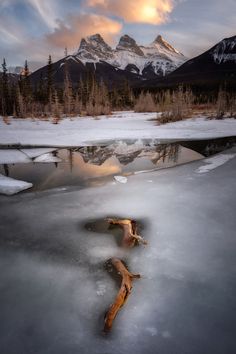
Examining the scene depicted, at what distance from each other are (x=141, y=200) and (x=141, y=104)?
23.4 m

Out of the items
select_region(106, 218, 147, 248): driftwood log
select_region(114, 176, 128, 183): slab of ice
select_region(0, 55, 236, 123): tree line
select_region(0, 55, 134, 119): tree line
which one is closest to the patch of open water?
select_region(114, 176, 128, 183): slab of ice

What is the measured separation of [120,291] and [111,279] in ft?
0.79

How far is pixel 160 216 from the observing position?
3.52m

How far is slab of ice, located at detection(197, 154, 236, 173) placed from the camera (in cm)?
566

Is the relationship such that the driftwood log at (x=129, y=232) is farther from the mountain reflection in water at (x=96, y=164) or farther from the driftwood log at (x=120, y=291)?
the mountain reflection in water at (x=96, y=164)

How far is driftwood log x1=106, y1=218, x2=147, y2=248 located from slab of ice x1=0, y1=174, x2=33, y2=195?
187cm

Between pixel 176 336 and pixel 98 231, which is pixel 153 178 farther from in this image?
pixel 176 336

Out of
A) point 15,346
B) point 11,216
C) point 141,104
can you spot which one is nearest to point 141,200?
point 11,216

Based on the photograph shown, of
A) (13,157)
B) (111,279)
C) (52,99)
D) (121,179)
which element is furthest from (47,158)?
(52,99)

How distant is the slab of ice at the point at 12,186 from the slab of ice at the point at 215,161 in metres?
3.20

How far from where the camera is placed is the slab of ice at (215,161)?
18.6ft

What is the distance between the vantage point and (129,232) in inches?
119

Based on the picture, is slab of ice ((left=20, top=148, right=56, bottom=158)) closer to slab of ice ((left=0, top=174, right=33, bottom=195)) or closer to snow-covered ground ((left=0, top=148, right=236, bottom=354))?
slab of ice ((left=0, top=174, right=33, bottom=195))

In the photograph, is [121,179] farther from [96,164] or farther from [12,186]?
[12,186]
